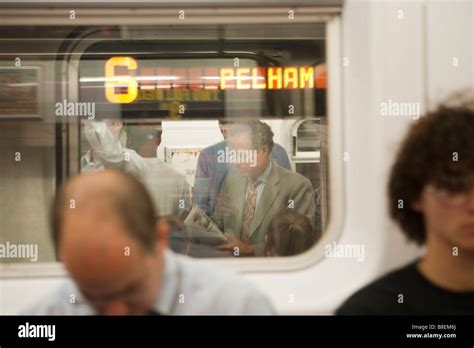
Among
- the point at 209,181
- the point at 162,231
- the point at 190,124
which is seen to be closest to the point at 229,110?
the point at 190,124

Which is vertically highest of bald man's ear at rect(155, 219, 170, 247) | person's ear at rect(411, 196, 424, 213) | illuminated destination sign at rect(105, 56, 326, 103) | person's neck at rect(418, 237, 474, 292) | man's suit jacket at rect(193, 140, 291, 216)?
illuminated destination sign at rect(105, 56, 326, 103)

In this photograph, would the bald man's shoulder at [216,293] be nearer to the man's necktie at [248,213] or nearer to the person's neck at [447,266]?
the man's necktie at [248,213]

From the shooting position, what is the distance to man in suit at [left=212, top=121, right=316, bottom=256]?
195cm

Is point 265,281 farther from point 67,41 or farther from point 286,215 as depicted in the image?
point 67,41

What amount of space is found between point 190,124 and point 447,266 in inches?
38.6

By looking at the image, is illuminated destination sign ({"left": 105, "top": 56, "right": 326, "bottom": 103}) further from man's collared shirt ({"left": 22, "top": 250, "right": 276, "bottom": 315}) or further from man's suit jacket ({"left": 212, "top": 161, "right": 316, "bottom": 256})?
man's collared shirt ({"left": 22, "top": 250, "right": 276, "bottom": 315})

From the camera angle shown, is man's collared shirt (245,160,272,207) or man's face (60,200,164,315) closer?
man's face (60,200,164,315)

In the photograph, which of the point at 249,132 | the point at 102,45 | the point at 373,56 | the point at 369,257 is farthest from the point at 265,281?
the point at 102,45

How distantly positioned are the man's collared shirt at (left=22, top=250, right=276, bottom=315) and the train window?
0.21 ft

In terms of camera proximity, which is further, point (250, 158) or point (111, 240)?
point (250, 158)

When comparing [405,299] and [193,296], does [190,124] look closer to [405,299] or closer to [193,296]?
[193,296]

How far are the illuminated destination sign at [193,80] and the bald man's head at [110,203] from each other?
292 millimetres

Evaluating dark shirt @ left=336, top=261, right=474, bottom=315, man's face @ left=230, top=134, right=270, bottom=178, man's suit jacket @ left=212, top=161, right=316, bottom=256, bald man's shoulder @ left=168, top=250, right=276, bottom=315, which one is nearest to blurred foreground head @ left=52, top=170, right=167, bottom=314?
bald man's shoulder @ left=168, top=250, right=276, bottom=315

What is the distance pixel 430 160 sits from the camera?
1.90 m
